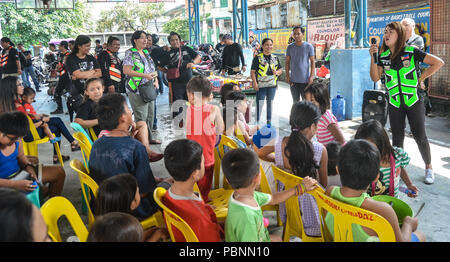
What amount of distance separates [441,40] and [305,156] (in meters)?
5.98

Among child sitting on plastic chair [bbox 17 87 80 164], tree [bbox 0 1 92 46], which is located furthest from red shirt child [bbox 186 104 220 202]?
tree [bbox 0 1 92 46]

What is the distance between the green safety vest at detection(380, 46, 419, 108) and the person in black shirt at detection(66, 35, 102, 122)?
3921mm

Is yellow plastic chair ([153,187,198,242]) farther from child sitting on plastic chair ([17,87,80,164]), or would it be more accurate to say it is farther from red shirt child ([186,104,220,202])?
child sitting on plastic chair ([17,87,80,164])

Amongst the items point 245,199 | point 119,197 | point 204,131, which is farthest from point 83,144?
point 245,199

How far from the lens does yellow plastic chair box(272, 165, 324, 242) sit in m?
2.16

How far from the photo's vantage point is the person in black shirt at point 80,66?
5.18 m

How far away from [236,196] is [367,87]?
5557 millimetres

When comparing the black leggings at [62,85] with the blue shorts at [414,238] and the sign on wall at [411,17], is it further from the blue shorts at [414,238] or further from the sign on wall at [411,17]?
the sign on wall at [411,17]

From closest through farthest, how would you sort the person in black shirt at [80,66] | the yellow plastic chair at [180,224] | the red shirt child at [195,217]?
1. the yellow plastic chair at [180,224]
2. the red shirt child at [195,217]
3. the person in black shirt at [80,66]

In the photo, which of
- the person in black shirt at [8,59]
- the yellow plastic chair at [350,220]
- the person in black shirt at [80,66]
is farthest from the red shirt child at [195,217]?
the person in black shirt at [8,59]

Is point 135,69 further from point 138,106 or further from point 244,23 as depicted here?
point 244,23

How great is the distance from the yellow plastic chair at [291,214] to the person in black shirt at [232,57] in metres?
6.08

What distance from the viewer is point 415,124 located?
3.63 m
